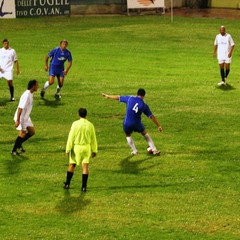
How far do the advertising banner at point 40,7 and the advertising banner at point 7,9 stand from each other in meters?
0.54

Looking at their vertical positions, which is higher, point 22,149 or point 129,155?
point 22,149

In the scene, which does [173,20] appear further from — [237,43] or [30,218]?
→ [30,218]

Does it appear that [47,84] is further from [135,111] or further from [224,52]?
[135,111]

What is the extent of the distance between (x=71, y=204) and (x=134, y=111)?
4721 millimetres

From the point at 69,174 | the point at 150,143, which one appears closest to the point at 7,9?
the point at 150,143

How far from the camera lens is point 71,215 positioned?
21.4m

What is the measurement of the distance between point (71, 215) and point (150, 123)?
10953 mm

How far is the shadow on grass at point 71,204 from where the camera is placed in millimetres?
21781

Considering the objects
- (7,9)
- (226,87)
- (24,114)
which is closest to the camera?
(24,114)

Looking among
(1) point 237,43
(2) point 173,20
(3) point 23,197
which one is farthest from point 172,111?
(2) point 173,20

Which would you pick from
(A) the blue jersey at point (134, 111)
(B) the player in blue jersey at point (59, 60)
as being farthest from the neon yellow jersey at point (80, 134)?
(B) the player in blue jersey at point (59, 60)

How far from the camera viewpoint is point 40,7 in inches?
2350

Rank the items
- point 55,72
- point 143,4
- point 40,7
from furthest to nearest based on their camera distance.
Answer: point 143,4
point 40,7
point 55,72

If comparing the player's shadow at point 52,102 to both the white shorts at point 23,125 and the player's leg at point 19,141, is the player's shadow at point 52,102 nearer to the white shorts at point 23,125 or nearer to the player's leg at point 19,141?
the player's leg at point 19,141
